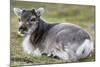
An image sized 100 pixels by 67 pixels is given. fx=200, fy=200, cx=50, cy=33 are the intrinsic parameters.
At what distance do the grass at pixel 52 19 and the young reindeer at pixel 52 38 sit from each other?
0.17 ft

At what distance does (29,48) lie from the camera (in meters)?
2.45

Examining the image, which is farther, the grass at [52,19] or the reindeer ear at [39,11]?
the reindeer ear at [39,11]

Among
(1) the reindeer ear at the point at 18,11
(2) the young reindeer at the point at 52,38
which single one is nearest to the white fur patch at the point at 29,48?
(2) the young reindeer at the point at 52,38

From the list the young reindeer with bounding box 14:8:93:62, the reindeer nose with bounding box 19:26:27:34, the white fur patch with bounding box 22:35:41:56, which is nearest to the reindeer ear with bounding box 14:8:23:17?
the young reindeer with bounding box 14:8:93:62

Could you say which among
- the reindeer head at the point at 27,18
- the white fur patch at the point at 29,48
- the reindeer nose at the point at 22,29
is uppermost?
the reindeer head at the point at 27,18

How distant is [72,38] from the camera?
8.64 ft

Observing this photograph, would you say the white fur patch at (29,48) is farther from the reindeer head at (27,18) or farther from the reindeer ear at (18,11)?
the reindeer ear at (18,11)

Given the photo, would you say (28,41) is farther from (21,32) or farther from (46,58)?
(46,58)

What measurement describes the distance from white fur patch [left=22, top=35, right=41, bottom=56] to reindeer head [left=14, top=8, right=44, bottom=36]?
3.8 inches

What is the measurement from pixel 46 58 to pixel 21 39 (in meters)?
0.39

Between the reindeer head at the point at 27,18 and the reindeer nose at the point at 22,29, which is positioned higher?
the reindeer head at the point at 27,18

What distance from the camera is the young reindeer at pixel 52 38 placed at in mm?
2443
